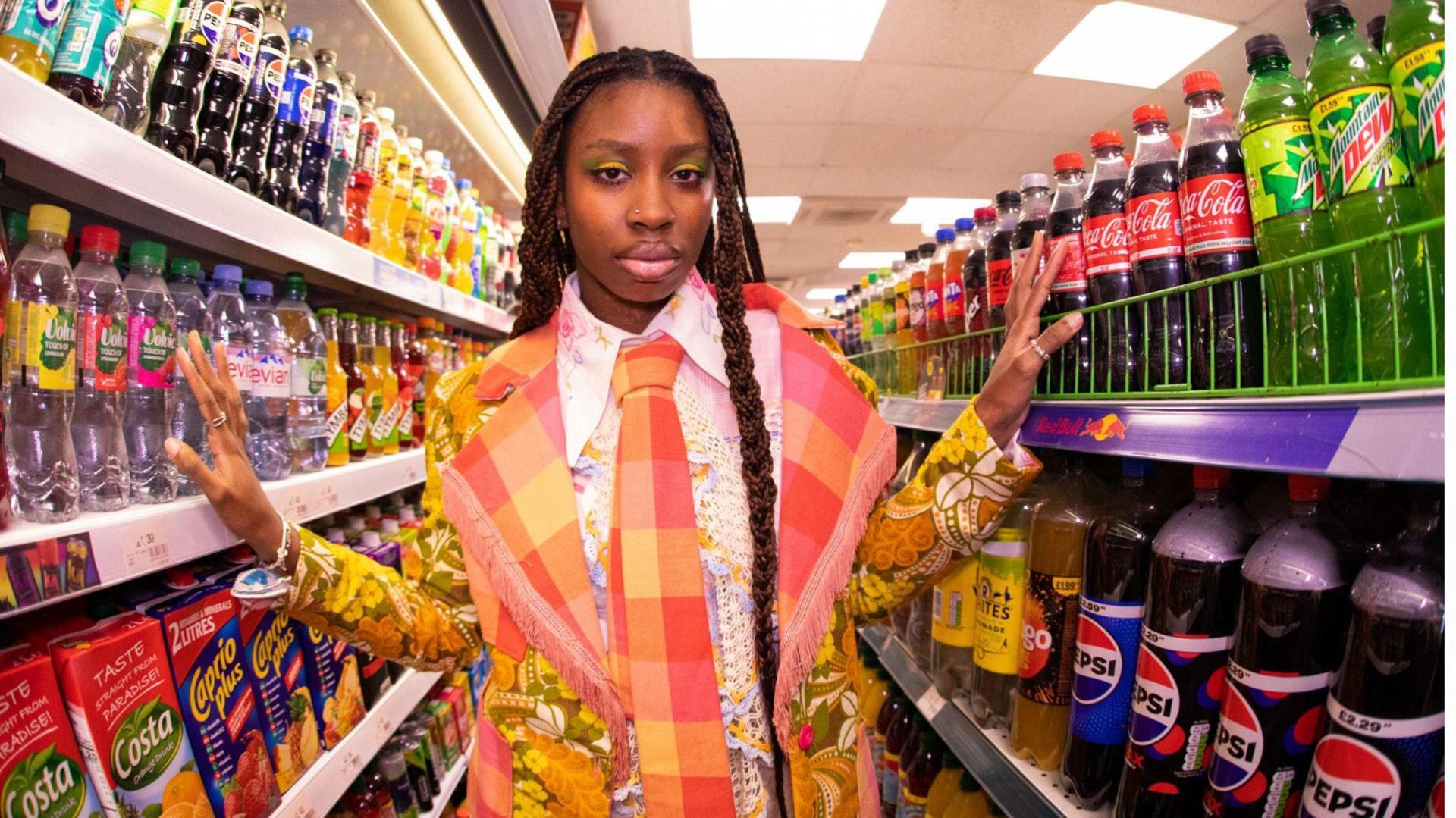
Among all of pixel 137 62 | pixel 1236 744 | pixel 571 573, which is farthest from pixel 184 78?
pixel 1236 744

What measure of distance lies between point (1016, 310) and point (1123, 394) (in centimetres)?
20

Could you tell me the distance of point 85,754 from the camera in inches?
38.7

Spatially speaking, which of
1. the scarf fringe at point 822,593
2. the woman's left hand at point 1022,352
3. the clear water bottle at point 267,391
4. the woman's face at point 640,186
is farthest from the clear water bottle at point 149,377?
the woman's left hand at point 1022,352

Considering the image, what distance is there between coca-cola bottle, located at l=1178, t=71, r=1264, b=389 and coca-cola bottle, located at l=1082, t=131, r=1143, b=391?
0.10 meters

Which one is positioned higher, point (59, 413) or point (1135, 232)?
point (1135, 232)

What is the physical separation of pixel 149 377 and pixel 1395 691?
1618 millimetres

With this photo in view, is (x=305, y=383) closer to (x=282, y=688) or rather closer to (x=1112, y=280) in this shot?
(x=282, y=688)

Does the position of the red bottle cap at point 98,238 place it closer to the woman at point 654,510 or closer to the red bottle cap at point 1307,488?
the woman at point 654,510

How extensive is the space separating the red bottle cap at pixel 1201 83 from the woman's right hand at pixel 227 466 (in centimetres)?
138

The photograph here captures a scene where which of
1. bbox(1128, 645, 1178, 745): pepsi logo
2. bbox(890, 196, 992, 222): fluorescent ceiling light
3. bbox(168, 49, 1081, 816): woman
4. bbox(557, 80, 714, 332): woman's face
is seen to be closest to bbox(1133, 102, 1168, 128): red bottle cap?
bbox(168, 49, 1081, 816): woman

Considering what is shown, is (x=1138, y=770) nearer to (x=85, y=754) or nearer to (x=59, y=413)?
(x=85, y=754)

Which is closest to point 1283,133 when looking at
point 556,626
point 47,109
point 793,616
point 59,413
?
point 793,616

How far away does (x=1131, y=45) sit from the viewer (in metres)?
4.36

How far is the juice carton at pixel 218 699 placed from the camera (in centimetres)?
115
